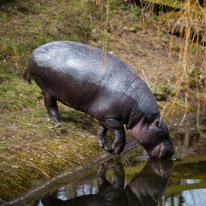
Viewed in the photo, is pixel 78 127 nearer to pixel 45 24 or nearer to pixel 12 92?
pixel 12 92

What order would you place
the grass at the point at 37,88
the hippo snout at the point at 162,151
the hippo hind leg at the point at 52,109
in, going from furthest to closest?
the hippo hind leg at the point at 52,109
the hippo snout at the point at 162,151
the grass at the point at 37,88

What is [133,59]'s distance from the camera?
10.5m

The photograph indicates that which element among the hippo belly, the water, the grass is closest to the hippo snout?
the water

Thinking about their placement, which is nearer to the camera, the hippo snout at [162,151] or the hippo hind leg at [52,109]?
the hippo snout at [162,151]

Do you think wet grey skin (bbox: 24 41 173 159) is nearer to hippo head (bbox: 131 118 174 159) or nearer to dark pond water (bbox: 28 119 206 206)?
hippo head (bbox: 131 118 174 159)

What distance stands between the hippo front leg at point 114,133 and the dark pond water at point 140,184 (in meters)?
0.19

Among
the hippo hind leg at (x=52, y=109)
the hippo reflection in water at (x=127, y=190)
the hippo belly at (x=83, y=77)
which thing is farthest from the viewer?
the hippo hind leg at (x=52, y=109)

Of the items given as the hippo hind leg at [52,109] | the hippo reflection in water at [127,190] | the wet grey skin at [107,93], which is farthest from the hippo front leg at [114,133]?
the hippo hind leg at [52,109]

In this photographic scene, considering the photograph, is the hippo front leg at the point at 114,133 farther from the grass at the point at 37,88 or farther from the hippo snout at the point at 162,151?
the hippo snout at the point at 162,151

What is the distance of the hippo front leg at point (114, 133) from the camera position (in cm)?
510

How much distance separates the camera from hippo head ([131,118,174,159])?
203 inches

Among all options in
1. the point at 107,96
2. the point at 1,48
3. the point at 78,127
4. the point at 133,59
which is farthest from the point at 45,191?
the point at 133,59

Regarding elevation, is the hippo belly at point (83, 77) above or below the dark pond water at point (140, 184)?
above

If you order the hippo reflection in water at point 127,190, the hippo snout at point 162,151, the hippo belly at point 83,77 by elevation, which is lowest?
the hippo snout at point 162,151
